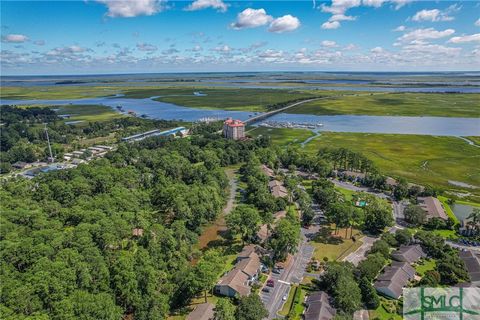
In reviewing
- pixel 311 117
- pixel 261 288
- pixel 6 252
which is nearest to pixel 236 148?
pixel 261 288

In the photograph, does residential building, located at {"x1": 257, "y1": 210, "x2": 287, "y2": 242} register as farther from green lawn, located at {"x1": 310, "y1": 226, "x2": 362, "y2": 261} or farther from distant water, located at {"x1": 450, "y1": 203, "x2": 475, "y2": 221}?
distant water, located at {"x1": 450, "y1": 203, "x2": 475, "y2": 221}

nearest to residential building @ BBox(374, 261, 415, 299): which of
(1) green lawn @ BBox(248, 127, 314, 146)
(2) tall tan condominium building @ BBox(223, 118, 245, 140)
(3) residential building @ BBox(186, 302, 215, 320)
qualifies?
(3) residential building @ BBox(186, 302, 215, 320)

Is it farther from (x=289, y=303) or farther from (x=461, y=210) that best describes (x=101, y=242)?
(x=461, y=210)

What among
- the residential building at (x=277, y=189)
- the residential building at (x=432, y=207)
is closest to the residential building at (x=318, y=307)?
the residential building at (x=277, y=189)

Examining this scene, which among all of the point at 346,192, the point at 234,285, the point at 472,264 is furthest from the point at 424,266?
the point at 346,192

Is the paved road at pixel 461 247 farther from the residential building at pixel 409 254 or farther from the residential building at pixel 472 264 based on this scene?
the residential building at pixel 409 254

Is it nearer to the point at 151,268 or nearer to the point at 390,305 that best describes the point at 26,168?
the point at 151,268

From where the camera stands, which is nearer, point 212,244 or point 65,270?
point 65,270
